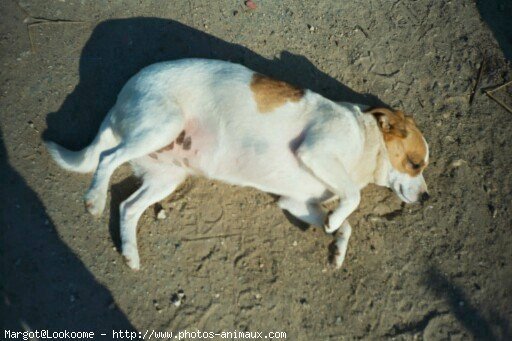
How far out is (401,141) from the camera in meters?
3.94

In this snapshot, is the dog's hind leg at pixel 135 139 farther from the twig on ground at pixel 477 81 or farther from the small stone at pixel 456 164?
the twig on ground at pixel 477 81

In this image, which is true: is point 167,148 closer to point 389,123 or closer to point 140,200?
point 140,200

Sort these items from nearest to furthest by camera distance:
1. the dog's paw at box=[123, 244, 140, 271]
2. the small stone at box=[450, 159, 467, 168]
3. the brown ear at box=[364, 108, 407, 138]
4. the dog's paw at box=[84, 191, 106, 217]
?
the dog's paw at box=[84, 191, 106, 217]
the dog's paw at box=[123, 244, 140, 271]
the brown ear at box=[364, 108, 407, 138]
the small stone at box=[450, 159, 467, 168]

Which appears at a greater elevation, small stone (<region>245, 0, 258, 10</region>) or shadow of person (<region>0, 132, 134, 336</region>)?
small stone (<region>245, 0, 258, 10</region>)

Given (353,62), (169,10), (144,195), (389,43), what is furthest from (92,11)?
(389,43)

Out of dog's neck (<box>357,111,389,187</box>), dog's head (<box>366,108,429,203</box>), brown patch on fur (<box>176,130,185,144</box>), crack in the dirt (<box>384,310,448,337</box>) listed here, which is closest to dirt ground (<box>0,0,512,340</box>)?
crack in the dirt (<box>384,310,448,337</box>)

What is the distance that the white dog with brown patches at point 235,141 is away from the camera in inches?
144

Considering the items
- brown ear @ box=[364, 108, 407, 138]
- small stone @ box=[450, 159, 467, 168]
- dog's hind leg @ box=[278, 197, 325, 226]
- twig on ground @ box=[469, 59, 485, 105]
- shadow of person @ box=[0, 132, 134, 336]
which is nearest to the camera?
shadow of person @ box=[0, 132, 134, 336]

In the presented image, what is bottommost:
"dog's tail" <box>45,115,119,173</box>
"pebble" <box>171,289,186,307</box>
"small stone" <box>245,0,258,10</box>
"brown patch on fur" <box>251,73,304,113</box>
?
"pebble" <box>171,289,186,307</box>

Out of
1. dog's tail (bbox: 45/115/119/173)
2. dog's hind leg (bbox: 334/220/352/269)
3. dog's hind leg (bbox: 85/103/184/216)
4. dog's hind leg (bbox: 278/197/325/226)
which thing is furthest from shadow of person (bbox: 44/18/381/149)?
dog's hind leg (bbox: 334/220/352/269)

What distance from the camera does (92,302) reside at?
3.68 meters

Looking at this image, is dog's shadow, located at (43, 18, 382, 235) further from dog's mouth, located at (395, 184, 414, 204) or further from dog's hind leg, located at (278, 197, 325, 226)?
dog's hind leg, located at (278, 197, 325, 226)

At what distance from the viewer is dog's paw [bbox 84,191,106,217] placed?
368 cm

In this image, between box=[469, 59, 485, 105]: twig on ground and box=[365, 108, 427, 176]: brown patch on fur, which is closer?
box=[365, 108, 427, 176]: brown patch on fur
